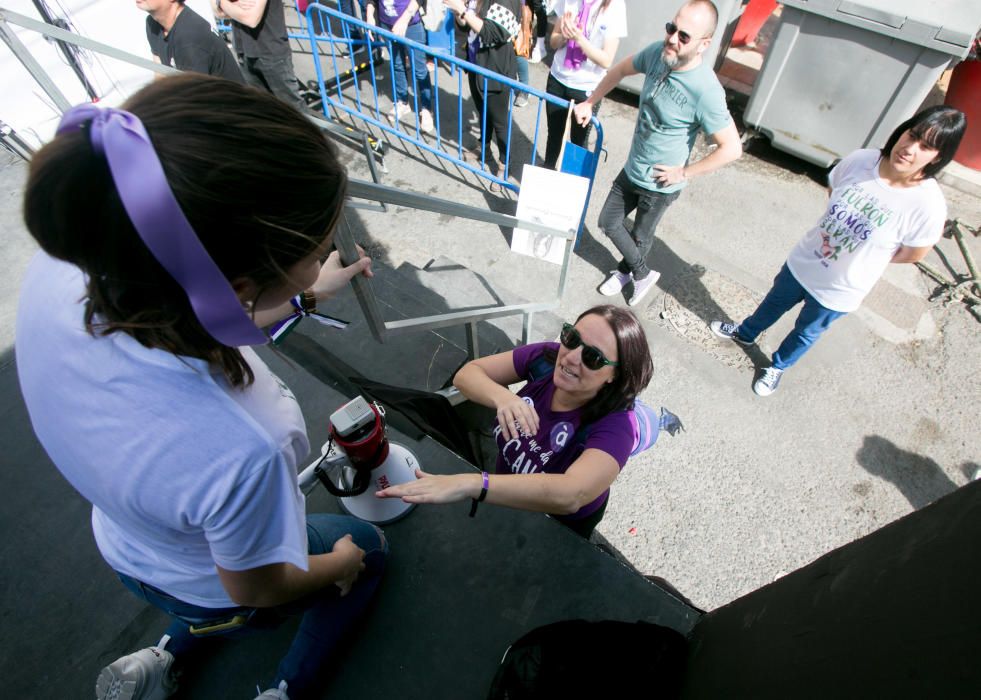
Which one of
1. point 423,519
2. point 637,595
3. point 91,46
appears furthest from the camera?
point 91,46

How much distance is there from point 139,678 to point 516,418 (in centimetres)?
148

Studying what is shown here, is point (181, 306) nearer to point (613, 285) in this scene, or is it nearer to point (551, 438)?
point (551, 438)

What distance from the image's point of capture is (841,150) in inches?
195

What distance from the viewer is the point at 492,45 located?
4.58 m

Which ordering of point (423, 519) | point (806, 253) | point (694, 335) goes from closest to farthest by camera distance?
point (423, 519) → point (806, 253) → point (694, 335)

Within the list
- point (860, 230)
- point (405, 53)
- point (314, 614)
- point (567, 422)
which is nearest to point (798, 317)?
point (860, 230)

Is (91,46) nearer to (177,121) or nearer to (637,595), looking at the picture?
(177,121)

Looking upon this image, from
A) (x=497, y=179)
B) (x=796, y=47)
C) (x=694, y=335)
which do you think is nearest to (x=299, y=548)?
(x=694, y=335)

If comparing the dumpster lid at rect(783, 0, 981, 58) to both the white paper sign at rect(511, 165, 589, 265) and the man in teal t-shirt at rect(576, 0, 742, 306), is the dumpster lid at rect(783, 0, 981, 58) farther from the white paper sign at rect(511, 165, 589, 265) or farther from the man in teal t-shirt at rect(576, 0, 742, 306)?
the white paper sign at rect(511, 165, 589, 265)

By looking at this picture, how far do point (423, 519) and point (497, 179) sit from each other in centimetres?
393

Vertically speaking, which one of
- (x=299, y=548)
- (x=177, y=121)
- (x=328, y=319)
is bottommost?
(x=328, y=319)

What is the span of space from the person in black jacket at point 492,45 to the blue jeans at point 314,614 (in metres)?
4.19

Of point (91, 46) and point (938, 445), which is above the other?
point (91, 46)

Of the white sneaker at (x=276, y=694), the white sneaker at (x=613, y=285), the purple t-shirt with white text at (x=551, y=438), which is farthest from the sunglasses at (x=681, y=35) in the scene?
the white sneaker at (x=276, y=694)
